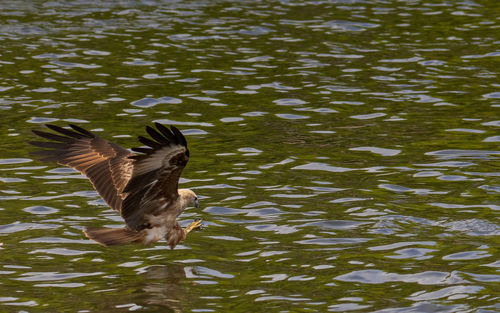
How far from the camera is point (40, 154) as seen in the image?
384 inches

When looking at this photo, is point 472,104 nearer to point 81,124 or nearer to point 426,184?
point 426,184

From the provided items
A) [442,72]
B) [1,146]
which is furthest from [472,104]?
[1,146]

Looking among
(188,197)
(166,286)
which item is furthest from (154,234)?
(166,286)

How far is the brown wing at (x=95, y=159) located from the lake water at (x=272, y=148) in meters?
0.60

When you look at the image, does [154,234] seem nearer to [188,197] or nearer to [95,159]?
[188,197]

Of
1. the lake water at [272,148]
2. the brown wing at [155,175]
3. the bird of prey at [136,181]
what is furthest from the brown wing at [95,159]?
the lake water at [272,148]

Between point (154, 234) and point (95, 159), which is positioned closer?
point (154, 234)

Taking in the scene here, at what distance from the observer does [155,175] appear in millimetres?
8578

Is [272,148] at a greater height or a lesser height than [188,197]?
lesser

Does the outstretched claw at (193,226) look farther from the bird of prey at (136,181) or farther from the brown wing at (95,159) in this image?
the brown wing at (95,159)

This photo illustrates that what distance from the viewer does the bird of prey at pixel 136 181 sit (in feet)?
27.2

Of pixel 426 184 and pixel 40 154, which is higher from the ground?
pixel 40 154

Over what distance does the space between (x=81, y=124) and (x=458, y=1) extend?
11230 mm

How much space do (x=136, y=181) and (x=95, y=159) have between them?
1261mm
